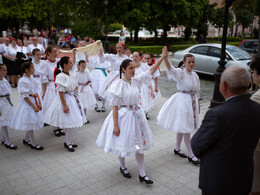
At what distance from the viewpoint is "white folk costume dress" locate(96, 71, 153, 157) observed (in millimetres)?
4043

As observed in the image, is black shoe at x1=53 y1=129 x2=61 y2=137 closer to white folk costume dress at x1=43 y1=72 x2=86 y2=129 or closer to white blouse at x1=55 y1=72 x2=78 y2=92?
white folk costume dress at x1=43 y1=72 x2=86 y2=129

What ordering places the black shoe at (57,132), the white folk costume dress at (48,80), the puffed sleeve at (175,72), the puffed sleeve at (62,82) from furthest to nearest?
the black shoe at (57,132) < the white folk costume dress at (48,80) < the puffed sleeve at (62,82) < the puffed sleeve at (175,72)

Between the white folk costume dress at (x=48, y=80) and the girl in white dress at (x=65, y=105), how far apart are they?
33.2 inches

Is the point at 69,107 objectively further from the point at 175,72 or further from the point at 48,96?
the point at 175,72

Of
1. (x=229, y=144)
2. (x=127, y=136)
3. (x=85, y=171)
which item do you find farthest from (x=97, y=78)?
(x=229, y=144)

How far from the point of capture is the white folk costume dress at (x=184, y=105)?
4.89 metres

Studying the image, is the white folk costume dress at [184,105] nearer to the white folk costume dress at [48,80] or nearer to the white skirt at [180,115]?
the white skirt at [180,115]

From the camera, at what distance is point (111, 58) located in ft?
24.8

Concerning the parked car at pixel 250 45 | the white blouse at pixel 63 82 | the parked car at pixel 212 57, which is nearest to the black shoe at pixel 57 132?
the white blouse at pixel 63 82

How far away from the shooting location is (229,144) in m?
2.41

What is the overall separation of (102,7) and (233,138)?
103ft

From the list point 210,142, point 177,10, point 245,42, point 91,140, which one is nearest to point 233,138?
point 210,142

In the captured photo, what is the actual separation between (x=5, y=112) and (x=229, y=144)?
4875 mm

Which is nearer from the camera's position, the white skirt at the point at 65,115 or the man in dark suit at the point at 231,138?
the man in dark suit at the point at 231,138
